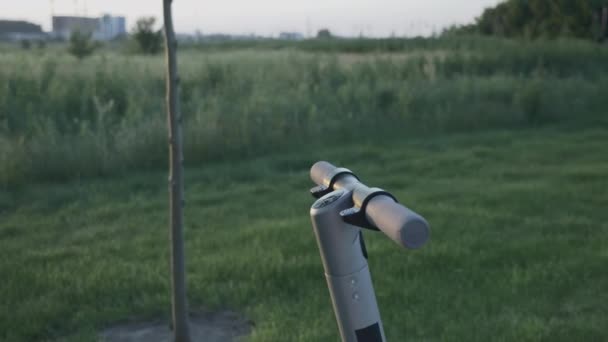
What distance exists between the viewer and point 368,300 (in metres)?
1.39

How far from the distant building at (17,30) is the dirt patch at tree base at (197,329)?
6862 cm

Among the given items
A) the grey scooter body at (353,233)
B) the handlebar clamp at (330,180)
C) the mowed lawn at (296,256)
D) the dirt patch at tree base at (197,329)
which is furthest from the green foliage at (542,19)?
the grey scooter body at (353,233)

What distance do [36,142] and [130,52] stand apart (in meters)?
25.5

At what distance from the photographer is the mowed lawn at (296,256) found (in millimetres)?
3668

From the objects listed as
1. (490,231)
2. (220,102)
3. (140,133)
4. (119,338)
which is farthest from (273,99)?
(119,338)

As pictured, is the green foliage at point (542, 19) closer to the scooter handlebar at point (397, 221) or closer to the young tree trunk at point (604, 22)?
the young tree trunk at point (604, 22)

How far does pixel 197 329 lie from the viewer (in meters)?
3.66

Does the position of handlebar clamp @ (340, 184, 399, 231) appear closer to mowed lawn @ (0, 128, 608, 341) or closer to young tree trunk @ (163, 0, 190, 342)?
young tree trunk @ (163, 0, 190, 342)

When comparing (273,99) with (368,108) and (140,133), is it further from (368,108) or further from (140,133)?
(140,133)

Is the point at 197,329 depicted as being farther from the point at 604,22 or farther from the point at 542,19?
the point at 542,19

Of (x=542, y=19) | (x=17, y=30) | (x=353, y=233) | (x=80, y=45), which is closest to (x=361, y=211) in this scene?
(x=353, y=233)

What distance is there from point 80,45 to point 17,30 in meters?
47.1

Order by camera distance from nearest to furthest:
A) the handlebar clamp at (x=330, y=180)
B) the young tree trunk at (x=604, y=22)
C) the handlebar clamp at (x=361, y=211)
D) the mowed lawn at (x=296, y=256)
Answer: the handlebar clamp at (x=361, y=211) < the handlebar clamp at (x=330, y=180) < the mowed lawn at (x=296, y=256) < the young tree trunk at (x=604, y=22)

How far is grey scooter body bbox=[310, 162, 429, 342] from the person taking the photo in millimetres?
1089
